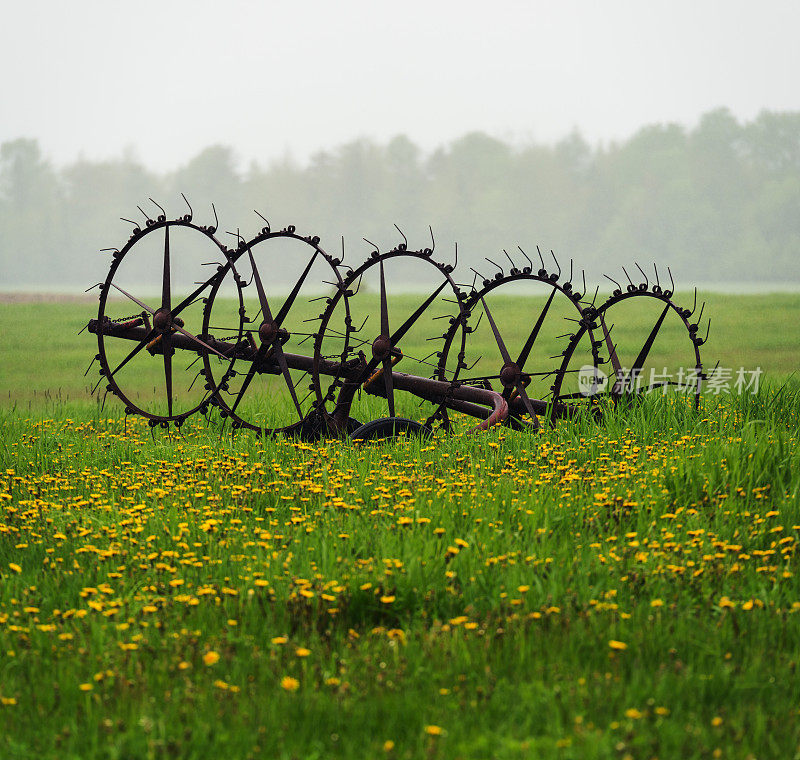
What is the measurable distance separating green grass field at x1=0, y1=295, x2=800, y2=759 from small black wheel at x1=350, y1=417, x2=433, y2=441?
749mm

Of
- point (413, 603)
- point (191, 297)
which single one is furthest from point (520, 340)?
point (413, 603)

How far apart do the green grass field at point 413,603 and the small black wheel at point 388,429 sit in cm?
75

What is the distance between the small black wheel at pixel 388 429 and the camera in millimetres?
9398

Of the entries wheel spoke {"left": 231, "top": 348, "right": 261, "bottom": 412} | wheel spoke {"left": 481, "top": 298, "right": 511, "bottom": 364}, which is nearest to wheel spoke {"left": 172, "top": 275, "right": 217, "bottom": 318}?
wheel spoke {"left": 231, "top": 348, "right": 261, "bottom": 412}

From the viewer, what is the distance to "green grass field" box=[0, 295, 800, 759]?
3719 mm

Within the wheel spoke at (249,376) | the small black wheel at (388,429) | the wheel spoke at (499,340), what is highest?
the wheel spoke at (499,340)

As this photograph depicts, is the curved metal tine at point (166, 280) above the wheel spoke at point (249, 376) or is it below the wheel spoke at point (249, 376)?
above

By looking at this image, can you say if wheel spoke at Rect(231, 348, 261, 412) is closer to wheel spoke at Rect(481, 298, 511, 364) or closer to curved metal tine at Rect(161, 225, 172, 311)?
curved metal tine at Rect(161, 225, 172, 311)

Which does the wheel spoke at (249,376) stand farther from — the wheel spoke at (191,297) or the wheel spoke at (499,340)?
the wheel spoke at (499,340)

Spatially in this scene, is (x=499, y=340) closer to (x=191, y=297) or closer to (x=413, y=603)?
(x=191, y=297)

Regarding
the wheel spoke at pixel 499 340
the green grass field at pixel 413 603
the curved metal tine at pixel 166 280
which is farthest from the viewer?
the curved metal tine at pixel 166 280

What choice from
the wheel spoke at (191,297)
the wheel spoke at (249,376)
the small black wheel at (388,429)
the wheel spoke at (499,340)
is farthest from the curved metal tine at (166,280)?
the wheel spoke at (499,340)

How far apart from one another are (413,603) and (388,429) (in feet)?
15.5

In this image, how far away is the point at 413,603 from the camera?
4883 millimetres
